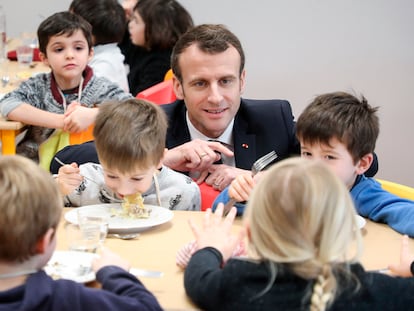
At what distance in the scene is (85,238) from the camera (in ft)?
7.13

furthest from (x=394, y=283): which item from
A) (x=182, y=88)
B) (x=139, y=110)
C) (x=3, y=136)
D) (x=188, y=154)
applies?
(x=3, y=136)

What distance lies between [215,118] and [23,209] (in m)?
1.60

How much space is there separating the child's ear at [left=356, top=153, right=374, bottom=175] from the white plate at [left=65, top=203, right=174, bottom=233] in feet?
2.27

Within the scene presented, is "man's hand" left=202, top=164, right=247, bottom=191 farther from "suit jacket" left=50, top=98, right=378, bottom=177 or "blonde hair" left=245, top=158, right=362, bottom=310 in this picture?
"blonde hair" left=245, top=158, right=362, bottom=310

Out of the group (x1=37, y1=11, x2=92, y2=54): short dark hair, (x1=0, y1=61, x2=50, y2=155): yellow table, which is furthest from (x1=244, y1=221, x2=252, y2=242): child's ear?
(x1=37, y1=11, x2=92, y2=54): short dark hair

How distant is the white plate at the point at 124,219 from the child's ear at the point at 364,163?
0.69m

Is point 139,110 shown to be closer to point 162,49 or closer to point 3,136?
point 3,136

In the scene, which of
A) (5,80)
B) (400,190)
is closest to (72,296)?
(400,190)

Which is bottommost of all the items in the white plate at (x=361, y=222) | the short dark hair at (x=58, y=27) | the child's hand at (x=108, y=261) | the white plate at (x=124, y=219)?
the white plate at (x=361, y=222)

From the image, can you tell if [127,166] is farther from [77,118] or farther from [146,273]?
[77,118]

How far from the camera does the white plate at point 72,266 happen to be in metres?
1.94

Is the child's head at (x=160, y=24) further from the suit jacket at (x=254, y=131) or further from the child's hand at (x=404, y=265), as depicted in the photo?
the child's hand at (x=404, y=265)

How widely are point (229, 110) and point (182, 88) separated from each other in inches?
9.7

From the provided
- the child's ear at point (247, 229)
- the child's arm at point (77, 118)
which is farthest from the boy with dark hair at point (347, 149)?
the child's arm at point (77, 118)
